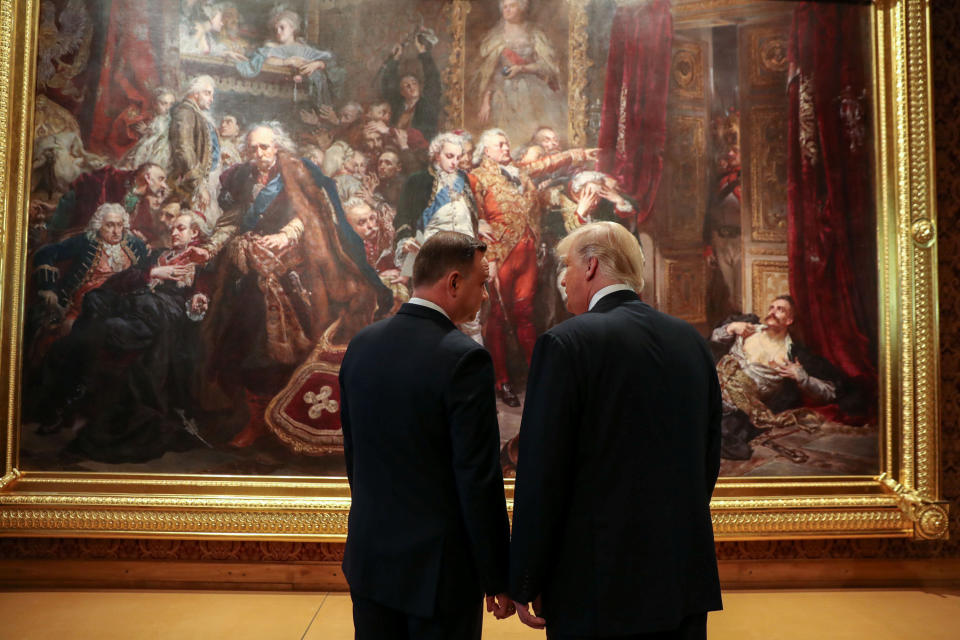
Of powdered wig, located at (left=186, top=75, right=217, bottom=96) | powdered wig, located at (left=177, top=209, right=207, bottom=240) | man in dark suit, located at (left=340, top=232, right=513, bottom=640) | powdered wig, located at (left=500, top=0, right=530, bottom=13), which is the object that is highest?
powdered wig, located at (left=500, top=0, right=530, bottom=13)

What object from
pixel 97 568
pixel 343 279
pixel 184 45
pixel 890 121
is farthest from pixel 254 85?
pixel 890 121

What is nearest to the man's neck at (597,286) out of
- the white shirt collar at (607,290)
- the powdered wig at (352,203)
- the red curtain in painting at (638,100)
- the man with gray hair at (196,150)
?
the white shirt collar at (607,290)

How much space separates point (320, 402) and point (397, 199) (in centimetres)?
161

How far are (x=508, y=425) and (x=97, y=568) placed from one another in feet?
10.3

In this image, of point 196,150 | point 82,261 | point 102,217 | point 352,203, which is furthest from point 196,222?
point 352,203

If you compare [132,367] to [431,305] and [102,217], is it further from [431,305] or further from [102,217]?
[431,305]

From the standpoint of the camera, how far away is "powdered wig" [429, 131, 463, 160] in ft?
16.5

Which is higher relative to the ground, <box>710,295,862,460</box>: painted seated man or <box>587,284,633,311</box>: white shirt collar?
<box>587,284,633,311</box>: white shirt collar

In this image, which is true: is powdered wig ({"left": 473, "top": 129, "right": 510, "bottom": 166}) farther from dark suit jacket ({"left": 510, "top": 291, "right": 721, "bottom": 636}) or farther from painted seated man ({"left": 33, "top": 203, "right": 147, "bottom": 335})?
dark suit jacket ({"left": 510, "top": 291, "right": 721, "bottom": 636})

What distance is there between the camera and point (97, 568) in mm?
4844

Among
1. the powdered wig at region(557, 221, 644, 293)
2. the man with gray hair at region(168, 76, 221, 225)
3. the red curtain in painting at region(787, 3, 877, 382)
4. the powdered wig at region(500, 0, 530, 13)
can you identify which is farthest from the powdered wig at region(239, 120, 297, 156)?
the red curtain in painting at region(787, 3, 877, 382)

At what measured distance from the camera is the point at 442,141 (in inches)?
199

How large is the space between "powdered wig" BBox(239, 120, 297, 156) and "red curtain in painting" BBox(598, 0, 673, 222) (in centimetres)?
233

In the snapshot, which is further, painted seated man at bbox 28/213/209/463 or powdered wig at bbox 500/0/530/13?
powdered wig at bbox 500/0/530/13
